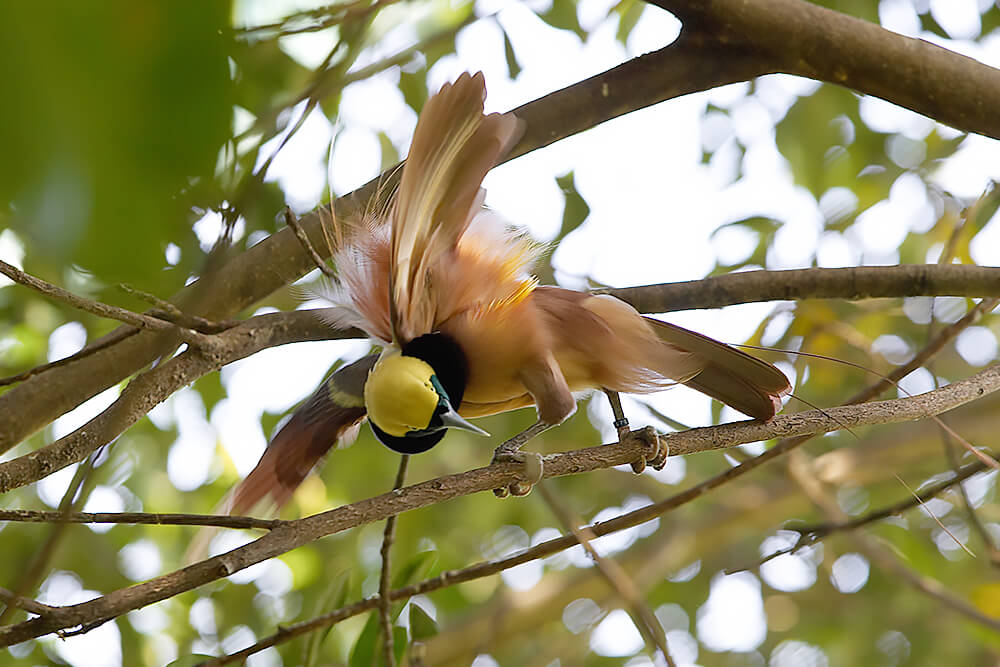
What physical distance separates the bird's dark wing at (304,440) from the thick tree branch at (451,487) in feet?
1.52

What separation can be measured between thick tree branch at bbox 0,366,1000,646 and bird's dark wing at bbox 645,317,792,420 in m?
0.21

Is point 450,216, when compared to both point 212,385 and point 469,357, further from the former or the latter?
point 212,385

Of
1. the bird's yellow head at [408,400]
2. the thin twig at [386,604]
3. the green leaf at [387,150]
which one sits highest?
the green leaf at [387,150]

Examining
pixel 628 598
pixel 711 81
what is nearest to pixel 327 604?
pixel 628 598

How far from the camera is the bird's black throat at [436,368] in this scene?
4.29 feet

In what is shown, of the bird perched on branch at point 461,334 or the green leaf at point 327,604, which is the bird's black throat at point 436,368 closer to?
the bird perched on branch at point 461,334

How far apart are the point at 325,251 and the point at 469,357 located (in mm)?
293

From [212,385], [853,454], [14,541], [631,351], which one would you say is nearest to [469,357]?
[631,351]

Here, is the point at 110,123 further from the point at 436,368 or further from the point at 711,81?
the point at 711,81

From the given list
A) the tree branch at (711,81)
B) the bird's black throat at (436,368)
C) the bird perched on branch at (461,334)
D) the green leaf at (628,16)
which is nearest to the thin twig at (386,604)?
the bird's black throat at (436,368)

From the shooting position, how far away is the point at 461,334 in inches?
53.2

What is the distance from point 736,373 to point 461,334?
0.45 metres

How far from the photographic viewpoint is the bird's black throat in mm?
1309

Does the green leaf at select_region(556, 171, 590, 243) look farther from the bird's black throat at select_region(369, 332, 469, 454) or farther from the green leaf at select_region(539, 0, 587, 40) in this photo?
the bird's black throat at select_region(369, 332, 469, 454)
